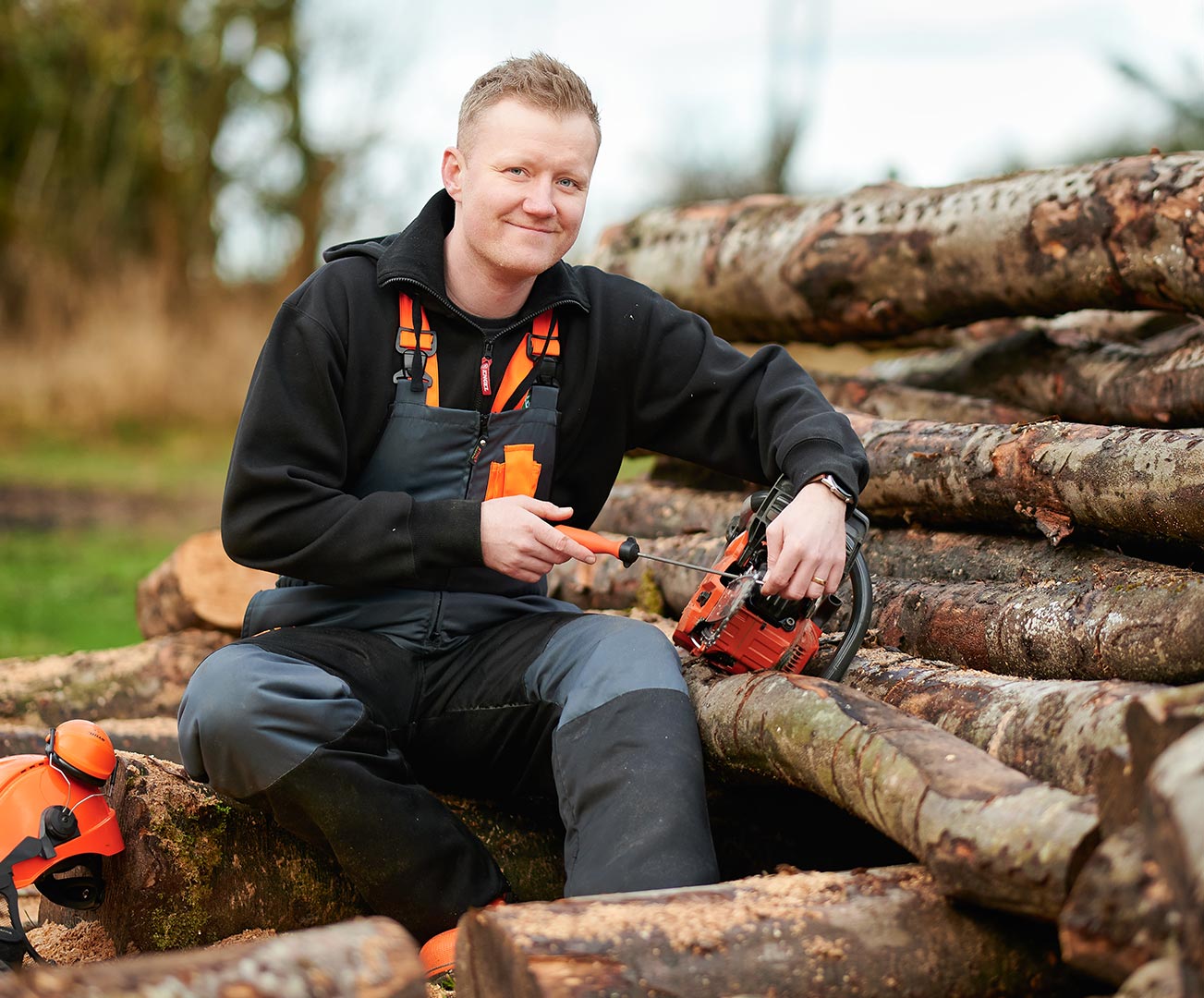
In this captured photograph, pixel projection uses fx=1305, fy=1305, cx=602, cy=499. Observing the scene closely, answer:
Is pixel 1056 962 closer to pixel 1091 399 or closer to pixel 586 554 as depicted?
pixel 586 554

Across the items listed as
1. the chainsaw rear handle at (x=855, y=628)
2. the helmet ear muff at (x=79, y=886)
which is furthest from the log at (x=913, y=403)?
the helmet ear muff at (x=79, y=886)

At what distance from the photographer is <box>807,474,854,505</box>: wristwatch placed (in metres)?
2.95

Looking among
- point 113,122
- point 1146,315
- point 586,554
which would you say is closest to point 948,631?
point 586,554

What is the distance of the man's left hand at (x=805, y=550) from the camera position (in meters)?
2.82

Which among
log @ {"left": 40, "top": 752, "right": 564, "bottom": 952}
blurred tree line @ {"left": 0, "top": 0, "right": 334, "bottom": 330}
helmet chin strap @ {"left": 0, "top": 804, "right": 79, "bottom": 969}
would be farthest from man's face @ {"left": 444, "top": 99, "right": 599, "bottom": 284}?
blurred tree line @ {"left": 0, "top": 0, "right": 334, "bottom": 330}

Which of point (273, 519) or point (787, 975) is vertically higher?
point (273, 519)

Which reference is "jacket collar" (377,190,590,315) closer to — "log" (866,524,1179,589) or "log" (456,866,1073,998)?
"log" (866,524,1179,589)

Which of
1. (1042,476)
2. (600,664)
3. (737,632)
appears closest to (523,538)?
(600,664)

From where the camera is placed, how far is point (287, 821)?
2830 millimetres

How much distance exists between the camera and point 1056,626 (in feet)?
9.85

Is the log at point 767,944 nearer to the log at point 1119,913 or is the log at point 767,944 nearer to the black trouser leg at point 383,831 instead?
the log at point 1119,913

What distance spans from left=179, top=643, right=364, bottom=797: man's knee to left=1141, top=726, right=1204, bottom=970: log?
1652 millimetres

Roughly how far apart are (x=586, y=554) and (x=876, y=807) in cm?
87

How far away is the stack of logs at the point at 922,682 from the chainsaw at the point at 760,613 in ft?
0.36
